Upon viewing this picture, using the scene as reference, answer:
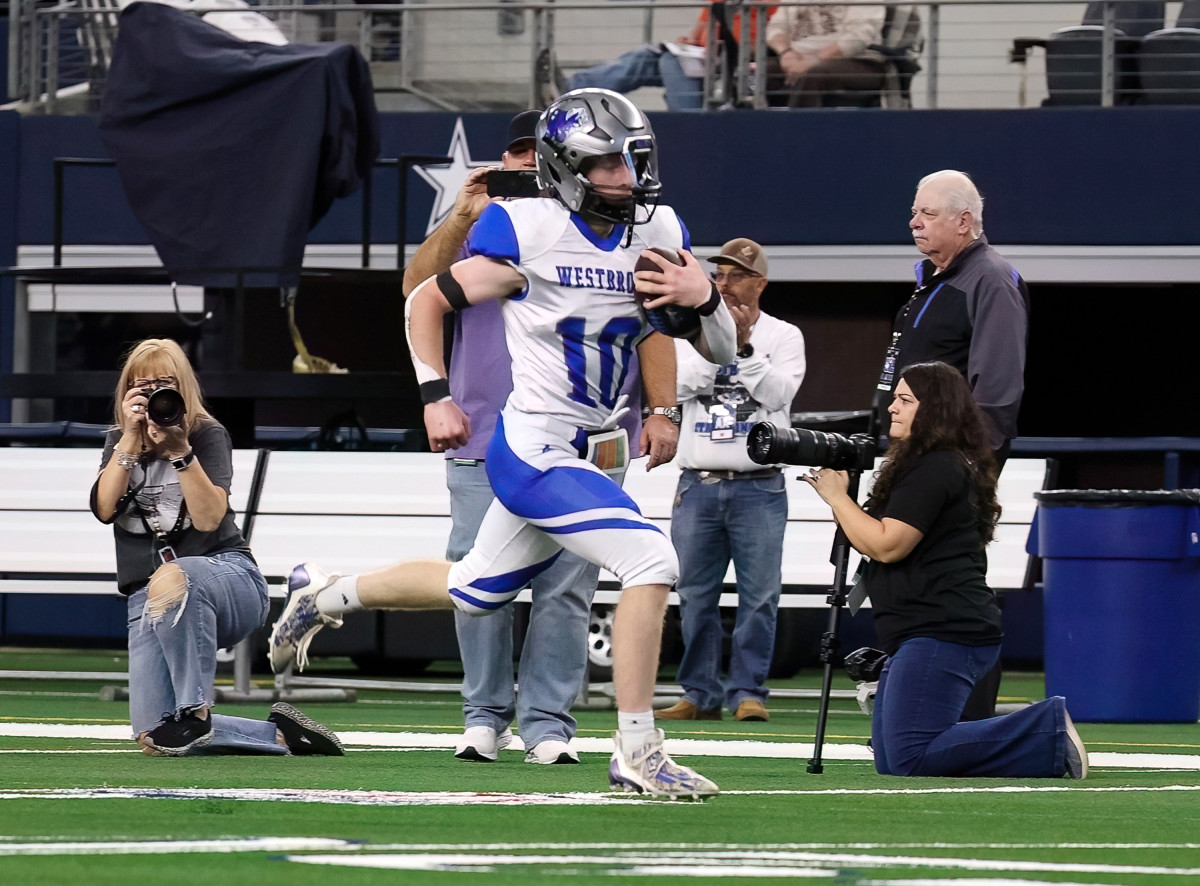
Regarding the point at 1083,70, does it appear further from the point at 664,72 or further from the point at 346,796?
the point at 346,796

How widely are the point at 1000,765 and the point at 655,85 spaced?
1006 cm

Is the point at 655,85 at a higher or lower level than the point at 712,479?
Result: higher

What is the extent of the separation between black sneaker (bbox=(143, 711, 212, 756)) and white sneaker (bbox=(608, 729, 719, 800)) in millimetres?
2007

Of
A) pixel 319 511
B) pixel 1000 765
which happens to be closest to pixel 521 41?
pixel 319 511

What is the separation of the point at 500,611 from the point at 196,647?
1009 millimetres

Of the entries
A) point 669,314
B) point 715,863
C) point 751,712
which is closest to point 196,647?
point 669,314

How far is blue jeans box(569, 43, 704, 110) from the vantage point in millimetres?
15797

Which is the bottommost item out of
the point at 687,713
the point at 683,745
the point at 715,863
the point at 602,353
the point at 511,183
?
the point at 687,713

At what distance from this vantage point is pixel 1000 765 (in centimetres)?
683

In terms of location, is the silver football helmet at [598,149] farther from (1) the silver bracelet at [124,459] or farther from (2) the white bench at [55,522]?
(2) the white bench at [55,522]

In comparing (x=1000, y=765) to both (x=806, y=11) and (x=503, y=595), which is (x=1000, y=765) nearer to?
(x=503, y=595)

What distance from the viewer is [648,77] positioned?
52.8 ft

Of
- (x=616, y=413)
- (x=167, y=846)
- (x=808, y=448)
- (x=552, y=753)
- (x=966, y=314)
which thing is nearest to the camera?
(x=167, y=846)

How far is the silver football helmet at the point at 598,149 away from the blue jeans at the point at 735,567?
423cm
